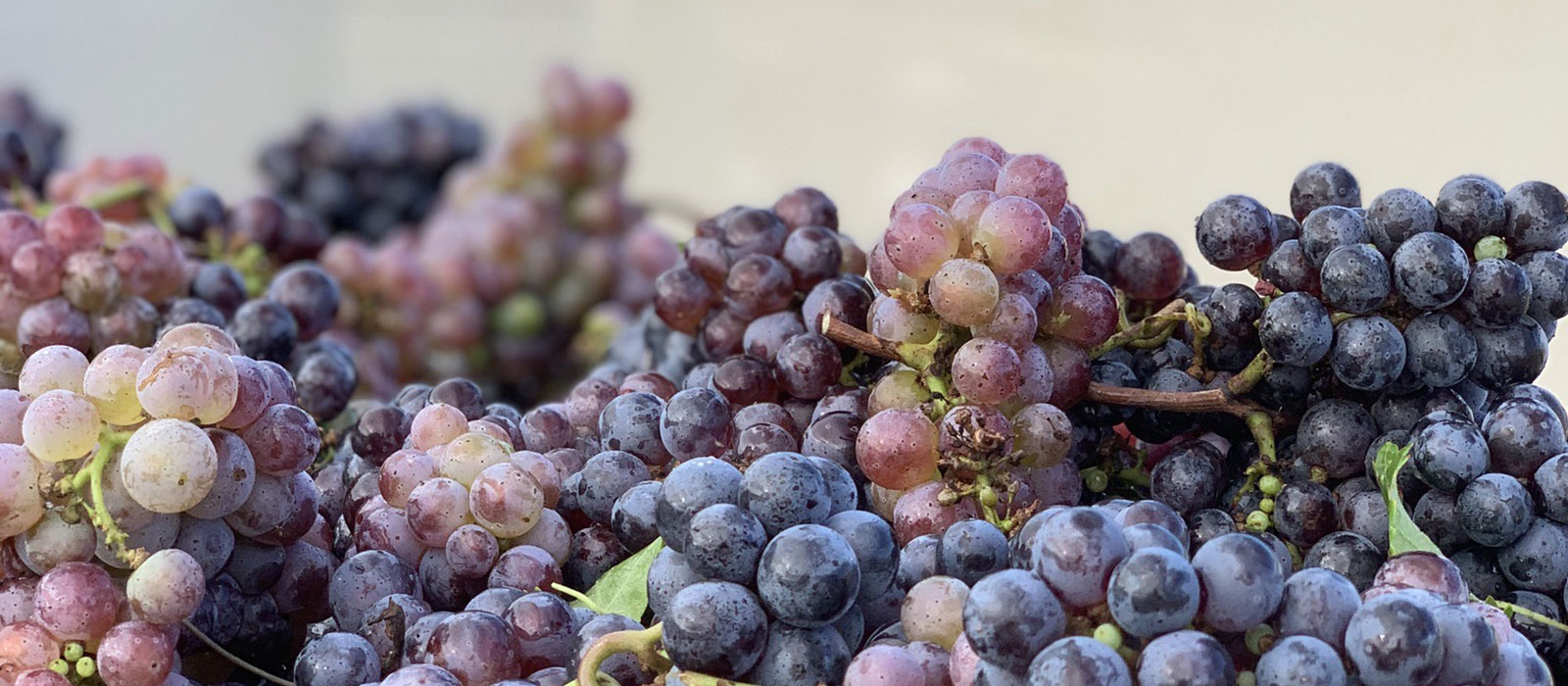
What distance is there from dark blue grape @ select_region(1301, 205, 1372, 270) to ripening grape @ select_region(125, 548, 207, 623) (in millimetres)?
658

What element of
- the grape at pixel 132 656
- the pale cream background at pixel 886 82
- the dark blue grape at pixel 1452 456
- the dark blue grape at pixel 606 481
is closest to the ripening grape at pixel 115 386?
the grape at pixel 132 656

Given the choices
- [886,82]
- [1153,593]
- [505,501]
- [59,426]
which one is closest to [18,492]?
[59,426]

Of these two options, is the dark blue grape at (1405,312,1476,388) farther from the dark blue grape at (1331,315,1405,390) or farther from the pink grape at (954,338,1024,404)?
the pink grape at (954,338,1024,404)

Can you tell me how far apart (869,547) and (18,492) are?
447mm

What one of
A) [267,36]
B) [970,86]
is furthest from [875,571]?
[267,36]

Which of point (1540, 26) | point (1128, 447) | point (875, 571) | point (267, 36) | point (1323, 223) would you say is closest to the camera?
point (875, 571)

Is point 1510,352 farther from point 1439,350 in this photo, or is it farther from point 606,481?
point 606,481

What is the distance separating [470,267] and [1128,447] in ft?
3.73

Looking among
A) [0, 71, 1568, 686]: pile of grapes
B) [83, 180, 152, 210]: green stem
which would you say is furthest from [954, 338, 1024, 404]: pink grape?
[83, 180, 152, 210]: green stem

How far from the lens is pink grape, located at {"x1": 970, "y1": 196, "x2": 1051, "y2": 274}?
0.78m

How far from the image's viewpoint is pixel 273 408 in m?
0.77

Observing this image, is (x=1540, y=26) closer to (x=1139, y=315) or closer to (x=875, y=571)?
(x=1139, y=315)

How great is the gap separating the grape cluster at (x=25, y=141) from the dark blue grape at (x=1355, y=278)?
1.33 meters

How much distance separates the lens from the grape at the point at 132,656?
70 centimetres
